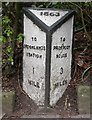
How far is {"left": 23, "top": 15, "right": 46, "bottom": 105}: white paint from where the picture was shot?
10.4 ft

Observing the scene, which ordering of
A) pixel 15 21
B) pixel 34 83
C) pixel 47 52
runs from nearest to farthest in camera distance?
1. pixel 47 52
2. pixel 34 83
3. pixel 15 21

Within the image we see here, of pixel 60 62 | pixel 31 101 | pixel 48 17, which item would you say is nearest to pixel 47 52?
pixel 60 62

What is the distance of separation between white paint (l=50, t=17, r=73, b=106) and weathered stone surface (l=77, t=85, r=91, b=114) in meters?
0.18

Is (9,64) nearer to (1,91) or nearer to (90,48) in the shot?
(1,91)

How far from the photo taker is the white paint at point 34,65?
3.17 meters

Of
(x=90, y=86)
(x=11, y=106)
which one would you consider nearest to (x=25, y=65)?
(x=11, y=106)

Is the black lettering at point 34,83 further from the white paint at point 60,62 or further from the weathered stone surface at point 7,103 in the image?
the weathered stone surface at point 7,103

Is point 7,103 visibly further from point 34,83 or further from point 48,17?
point 48,17

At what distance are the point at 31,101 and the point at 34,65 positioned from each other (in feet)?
1.20

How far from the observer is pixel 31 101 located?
3.33 m

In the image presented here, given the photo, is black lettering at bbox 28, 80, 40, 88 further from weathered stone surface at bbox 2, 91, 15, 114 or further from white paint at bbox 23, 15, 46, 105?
weathered stone surface at bbox 2, 91, 15, 114

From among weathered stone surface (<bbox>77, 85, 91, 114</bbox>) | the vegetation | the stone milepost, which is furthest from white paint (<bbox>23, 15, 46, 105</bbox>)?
weathered stone surface (<bbox>77, 85, 91, 114</bbox>)

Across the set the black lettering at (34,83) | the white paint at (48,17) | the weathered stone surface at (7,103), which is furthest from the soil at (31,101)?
the white paint at (48,17)

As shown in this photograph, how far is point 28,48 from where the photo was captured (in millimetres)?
3266
